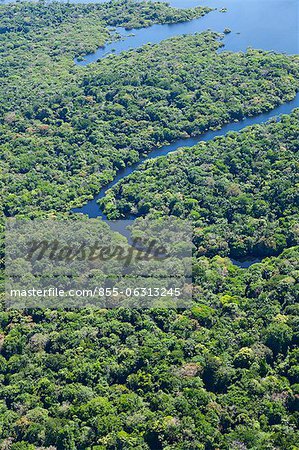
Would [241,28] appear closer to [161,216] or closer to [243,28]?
[243,28]

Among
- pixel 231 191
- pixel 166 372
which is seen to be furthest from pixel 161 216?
pixel 166 372

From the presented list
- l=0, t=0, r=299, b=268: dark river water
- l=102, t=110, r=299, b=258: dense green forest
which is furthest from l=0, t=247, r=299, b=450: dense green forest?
l=0, t=0, r=299, b=268: dark river water

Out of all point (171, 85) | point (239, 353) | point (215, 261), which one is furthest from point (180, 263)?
point (171, 85)

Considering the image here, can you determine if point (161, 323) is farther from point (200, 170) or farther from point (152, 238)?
point (200, 170)

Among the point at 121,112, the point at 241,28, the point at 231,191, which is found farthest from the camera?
the point at 241,28

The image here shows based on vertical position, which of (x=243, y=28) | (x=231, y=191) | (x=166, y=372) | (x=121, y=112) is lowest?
(x=166, y=372)

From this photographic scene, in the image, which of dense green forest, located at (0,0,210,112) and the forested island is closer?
the forested island

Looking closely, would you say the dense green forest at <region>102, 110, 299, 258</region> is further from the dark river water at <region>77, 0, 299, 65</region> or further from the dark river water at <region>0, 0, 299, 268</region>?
the dark river water at <region>0, 0, 299, 268</region>
